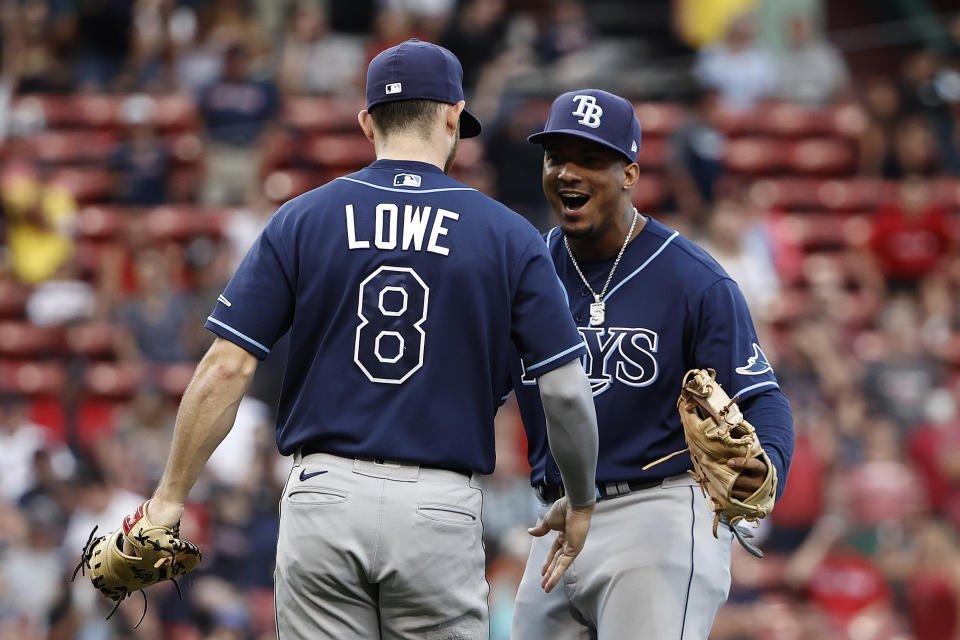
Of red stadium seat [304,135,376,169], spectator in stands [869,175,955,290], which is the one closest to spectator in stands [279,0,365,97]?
red stadium seat [304,135,376,169]

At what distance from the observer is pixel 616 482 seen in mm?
4348

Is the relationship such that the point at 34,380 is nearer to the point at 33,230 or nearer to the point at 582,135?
the point at 33,230

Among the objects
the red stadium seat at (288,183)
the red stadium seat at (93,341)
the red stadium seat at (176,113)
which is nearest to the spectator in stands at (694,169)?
the red stadium seat at (288,183)

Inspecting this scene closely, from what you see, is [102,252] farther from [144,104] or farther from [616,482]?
[616,482]

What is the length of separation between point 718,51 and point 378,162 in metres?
10.4

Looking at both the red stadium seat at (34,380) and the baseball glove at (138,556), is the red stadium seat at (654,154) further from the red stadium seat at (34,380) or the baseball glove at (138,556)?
the baseball glove at (138,556)

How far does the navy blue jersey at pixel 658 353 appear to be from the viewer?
428 cm

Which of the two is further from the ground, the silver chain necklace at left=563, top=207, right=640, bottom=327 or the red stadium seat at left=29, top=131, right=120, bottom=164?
the red stadium seat at left=29, top=131, right=120, bottom=164

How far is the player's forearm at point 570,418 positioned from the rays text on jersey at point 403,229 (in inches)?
17.9

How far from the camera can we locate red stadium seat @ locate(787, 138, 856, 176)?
1355cm

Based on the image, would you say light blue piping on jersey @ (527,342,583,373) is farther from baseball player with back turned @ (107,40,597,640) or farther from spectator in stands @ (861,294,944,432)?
spectator in stands @ (861,294,944,432)

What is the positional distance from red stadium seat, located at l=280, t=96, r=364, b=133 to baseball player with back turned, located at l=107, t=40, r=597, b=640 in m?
9.36

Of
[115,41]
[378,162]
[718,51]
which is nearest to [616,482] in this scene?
[378,162]

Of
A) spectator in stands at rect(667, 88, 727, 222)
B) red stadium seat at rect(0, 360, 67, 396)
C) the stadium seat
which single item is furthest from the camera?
the stadium seat
